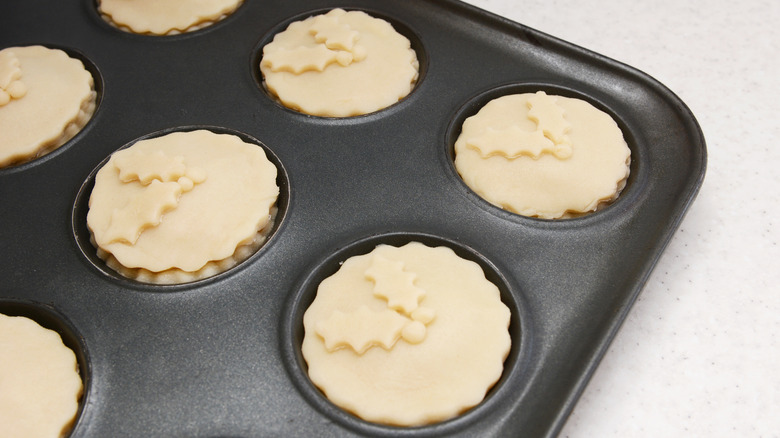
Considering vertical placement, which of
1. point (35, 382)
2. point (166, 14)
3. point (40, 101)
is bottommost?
point (35, 382)

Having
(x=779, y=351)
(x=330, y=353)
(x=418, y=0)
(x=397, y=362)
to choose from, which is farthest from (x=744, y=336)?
(x=418, y=0)

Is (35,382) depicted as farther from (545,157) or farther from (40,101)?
(545,157)

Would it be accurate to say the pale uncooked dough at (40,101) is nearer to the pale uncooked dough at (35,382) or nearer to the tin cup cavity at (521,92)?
the pale uncooked dough at (35,382)

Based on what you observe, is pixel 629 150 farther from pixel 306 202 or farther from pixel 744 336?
pixel 306 202

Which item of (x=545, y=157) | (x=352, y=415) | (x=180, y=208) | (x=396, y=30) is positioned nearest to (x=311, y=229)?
(x=180, y=208)

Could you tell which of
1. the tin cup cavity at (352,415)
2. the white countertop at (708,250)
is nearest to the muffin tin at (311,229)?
the tin cup cavity at (352,415)

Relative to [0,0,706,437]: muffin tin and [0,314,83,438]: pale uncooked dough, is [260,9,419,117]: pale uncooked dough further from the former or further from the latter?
[0,314,83,438]: pale uncooked dough
